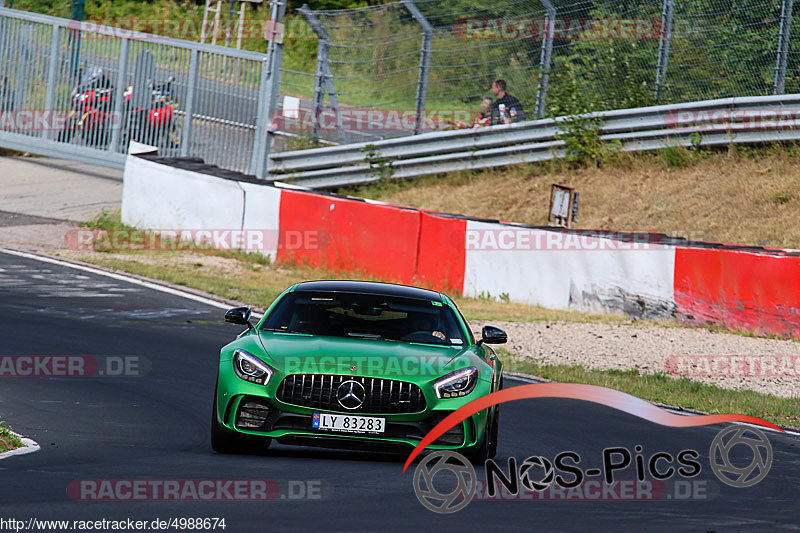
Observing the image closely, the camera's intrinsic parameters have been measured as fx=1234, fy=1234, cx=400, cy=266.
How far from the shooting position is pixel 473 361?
823cm

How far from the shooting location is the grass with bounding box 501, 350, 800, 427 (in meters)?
11.5

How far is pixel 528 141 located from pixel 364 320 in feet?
51.2

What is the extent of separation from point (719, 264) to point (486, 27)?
8529mm

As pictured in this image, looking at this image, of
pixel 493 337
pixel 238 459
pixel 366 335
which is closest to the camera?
pixel 238 459

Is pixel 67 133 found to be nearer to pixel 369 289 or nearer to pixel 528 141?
pixel 528 141

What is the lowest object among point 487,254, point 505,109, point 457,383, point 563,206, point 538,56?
point 457,383

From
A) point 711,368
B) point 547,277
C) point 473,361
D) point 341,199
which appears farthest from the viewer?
point 341,199

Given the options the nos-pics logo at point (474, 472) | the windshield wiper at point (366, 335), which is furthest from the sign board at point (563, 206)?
the windshield wiper at point (366, 335)

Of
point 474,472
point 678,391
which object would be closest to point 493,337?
point 474,472

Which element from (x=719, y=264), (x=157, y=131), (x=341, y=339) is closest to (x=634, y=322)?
(x=719, y=264)

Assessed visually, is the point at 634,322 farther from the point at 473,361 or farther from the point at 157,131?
the point at 157,131

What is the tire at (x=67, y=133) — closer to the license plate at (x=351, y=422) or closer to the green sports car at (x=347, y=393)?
the green sports car at (x=347, y=393)

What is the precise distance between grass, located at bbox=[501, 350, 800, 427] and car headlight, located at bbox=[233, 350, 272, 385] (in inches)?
209

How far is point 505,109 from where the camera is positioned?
78.2 ft
